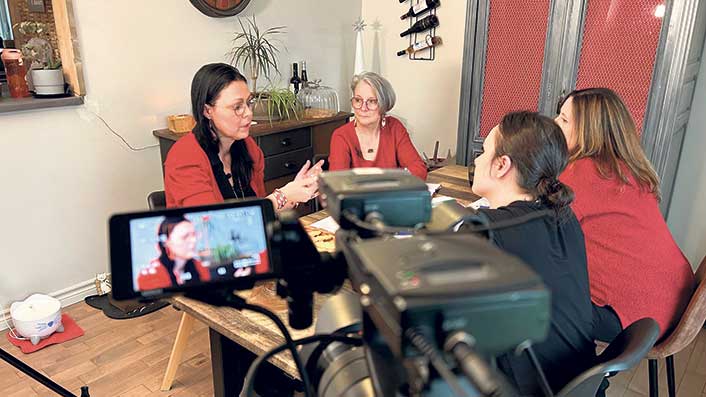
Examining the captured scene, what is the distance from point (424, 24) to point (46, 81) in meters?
2.26

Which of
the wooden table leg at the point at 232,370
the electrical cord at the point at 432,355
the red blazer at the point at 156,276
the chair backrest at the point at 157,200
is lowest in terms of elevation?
the wooden table leg at the point at 232,370

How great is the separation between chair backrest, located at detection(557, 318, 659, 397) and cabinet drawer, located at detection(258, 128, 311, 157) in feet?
7.08

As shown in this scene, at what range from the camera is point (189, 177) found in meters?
1.85

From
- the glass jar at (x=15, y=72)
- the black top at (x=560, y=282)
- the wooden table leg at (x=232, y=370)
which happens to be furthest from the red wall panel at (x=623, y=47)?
the glass jar at (x=15, y=72)

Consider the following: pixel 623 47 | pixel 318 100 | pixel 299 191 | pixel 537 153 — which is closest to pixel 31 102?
pixel 299 191

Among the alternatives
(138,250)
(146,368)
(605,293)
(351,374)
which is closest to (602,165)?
(605,293)

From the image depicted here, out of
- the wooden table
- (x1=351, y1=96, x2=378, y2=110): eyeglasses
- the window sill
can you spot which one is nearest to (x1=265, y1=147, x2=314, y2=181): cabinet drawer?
(x1=351, y1=96, x2=378, y2=110): eyeglasses

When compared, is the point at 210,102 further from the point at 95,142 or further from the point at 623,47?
the point at 623,47

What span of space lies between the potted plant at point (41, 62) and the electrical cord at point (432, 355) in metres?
2.59

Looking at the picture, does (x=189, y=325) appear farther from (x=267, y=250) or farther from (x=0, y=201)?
(x=267, y=250)

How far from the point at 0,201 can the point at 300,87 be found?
6.05 feet

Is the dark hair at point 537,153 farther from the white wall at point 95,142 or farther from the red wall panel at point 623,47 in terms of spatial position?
the white wall at point 95,142

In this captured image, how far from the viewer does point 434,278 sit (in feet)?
1.14

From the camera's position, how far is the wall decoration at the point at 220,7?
2.85m
